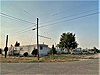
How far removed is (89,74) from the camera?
13.0 m

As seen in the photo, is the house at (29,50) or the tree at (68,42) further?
the tree at (68,42)

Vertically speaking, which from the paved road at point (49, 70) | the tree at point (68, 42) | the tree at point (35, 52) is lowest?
the paved road at point (49, 70)

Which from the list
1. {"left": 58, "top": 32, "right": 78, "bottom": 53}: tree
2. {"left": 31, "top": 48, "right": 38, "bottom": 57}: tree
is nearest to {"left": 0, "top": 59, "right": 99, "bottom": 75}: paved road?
{"left": 31, "top": 48, "right": 38, "bottom": 57}: tree

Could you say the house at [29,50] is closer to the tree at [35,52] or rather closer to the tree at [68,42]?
the tree at [35,52]

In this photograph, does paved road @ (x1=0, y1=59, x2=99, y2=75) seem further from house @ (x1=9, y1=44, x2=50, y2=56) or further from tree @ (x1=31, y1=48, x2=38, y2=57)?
house @ (x1=9, y1=44, x2=50, y2=56)

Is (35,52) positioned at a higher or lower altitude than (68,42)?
lower

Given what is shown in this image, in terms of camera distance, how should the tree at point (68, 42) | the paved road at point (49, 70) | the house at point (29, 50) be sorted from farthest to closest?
the tree at point (68, 42)
the house at point (29, 50)
the paved road at point (49, 70)

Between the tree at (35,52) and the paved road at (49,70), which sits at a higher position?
the tree at (35,52)

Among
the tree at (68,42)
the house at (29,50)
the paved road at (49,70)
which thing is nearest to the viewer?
the paved road at (49,70)

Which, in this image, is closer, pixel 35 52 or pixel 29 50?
pixel 35 52

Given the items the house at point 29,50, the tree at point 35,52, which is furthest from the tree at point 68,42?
the tree at point 35,52

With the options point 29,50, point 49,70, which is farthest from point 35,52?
point 49,70

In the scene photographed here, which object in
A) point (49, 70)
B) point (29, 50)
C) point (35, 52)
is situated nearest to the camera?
point (49, 70)

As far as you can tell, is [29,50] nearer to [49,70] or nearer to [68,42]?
[68,42]
